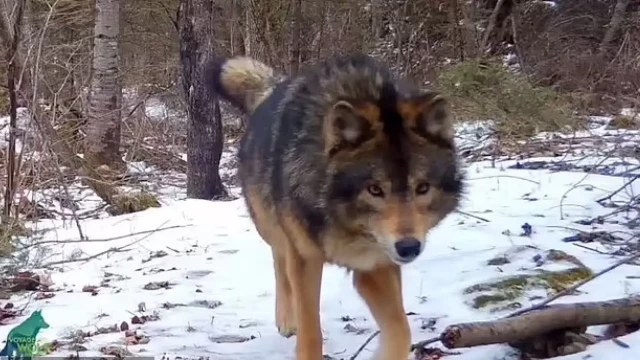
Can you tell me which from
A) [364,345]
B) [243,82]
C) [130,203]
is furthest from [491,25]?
[364,345]

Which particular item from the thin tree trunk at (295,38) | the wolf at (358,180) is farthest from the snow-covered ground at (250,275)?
the thin tree trunk at (295,38)

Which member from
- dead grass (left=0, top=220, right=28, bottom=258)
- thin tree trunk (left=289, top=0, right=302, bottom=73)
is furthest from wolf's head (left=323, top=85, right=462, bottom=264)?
thin tree trunk (left=289, top=0, right=302, bottom=73)

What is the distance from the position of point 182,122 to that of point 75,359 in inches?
360

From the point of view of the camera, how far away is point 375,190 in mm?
3080

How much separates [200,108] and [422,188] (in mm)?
5824

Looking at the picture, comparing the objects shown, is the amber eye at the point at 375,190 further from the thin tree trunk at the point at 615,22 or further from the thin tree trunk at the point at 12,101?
the thin tree trunk at the point at 615,22

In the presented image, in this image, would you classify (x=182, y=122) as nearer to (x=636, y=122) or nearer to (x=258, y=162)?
(x=636, y=122)

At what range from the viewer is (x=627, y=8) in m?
17.1

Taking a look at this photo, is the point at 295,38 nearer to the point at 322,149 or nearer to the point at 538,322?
the point at 322,149

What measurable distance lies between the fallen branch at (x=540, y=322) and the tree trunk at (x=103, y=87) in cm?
722

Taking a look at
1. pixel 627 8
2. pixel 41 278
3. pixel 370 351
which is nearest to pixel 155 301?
pixel 41 278

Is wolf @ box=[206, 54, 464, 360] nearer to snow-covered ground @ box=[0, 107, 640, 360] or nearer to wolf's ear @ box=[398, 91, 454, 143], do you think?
wolf's ear @ box=[398, 91, 454, 143]

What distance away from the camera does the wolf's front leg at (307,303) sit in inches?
138

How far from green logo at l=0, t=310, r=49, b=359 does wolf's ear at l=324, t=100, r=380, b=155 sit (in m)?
1.49
